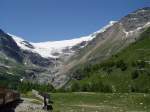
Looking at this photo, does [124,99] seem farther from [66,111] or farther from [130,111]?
[66,111]

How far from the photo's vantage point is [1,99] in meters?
51.2

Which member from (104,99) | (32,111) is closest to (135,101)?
(104,99)

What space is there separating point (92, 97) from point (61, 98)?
8108 mm

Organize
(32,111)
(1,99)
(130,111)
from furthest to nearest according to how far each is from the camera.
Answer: (130,111) → (32,111) → (1,99)

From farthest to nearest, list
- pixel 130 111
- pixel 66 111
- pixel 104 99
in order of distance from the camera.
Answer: pixel 104 99 < pixel 130 111 < pixel 66 111

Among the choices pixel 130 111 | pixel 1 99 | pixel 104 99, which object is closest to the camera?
pixel 1 99

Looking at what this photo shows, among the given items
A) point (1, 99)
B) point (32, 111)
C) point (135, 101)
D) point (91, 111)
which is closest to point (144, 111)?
point (91, 111)

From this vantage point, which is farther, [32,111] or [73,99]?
[73,99]

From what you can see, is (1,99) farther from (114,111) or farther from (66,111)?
(114,111)

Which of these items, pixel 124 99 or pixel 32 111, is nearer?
pixel 32 111

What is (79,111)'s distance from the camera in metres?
72.7

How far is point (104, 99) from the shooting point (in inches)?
4392

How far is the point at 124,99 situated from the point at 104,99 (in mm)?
5627

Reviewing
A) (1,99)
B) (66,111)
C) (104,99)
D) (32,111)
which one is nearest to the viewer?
(1,99)
